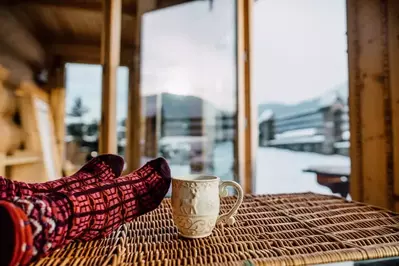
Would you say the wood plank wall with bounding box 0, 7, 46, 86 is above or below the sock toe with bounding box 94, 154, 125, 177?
above

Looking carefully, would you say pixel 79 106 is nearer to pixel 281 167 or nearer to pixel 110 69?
pixel 110 69

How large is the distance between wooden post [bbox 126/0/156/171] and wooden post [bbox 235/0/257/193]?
105cm

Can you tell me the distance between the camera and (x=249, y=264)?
1.32 feet

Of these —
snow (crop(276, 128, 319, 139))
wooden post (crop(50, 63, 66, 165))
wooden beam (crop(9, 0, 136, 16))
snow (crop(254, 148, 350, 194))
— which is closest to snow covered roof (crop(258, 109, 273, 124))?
snow (crop(254, 148, 350, 194))

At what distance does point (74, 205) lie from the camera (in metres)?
0.45

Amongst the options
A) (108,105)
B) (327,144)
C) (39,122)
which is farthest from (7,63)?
(327,144)

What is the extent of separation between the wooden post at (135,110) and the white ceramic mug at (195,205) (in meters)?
2.20

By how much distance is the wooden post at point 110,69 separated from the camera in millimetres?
1903

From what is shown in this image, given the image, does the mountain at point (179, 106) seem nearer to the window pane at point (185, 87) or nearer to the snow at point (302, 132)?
the window pane at point (185, 87)

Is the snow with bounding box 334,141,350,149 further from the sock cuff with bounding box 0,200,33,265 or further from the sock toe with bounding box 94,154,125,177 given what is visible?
the sock cuff with bounding box 0,200,33,265

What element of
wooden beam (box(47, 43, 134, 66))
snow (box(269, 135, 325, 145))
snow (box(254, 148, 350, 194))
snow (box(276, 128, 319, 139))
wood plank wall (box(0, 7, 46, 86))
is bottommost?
snow (box(254, 148, 350, 194))

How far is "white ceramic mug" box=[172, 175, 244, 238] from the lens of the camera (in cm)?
49

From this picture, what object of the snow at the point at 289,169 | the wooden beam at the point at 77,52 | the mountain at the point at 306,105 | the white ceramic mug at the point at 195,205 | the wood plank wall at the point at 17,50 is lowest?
the snow at the point at 289,169

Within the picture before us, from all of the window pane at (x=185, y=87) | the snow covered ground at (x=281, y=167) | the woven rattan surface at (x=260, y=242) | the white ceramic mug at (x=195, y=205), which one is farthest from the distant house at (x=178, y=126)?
the white ceramic mug at (x=195, y=205)
